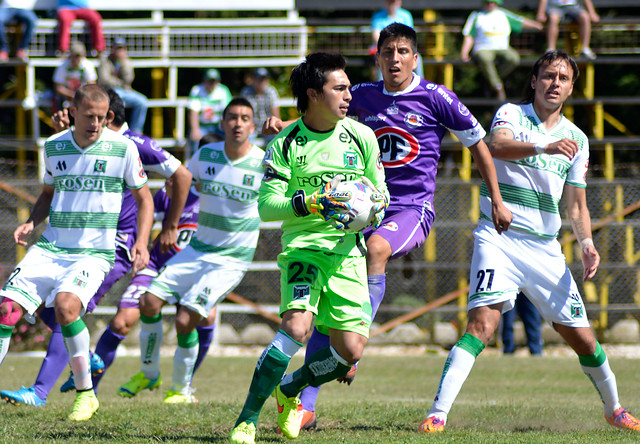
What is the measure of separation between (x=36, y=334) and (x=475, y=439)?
9.81 metres

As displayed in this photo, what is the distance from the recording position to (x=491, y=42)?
50.8ft

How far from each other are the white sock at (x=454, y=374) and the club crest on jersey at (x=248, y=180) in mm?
2979

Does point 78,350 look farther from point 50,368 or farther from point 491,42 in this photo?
point 491,42

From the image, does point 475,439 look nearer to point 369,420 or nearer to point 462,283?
point 369,420

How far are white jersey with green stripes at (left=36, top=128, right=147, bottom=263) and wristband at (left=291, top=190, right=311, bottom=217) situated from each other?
2.11 meters

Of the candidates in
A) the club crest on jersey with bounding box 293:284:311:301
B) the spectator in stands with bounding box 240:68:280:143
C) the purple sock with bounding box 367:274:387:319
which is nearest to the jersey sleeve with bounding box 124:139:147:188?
the purple sock with bounding box 367:274:387:319

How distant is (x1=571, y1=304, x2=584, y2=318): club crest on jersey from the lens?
6047 millimetres

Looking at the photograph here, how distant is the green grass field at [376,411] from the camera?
5594 mm

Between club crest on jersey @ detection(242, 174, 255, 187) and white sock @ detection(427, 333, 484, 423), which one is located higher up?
club crest on jersey @ detection(242, 174, 255, 187)

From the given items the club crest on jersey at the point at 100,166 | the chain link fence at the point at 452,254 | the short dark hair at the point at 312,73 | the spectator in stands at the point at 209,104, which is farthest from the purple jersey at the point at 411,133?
the spectator in stands at the point at 209,104

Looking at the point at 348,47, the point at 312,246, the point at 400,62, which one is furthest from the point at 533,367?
the point at 348,47

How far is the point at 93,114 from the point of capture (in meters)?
6.40

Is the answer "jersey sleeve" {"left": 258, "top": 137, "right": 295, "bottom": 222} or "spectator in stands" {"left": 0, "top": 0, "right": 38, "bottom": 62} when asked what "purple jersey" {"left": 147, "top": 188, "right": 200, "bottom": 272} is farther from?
"spectator in stands" {"left": 0, "top": 0, "right": 38, "bottom": 62}

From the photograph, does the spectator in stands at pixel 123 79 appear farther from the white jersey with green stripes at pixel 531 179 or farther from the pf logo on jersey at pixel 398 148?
the white jersey with green stripes at pixel 531 179
